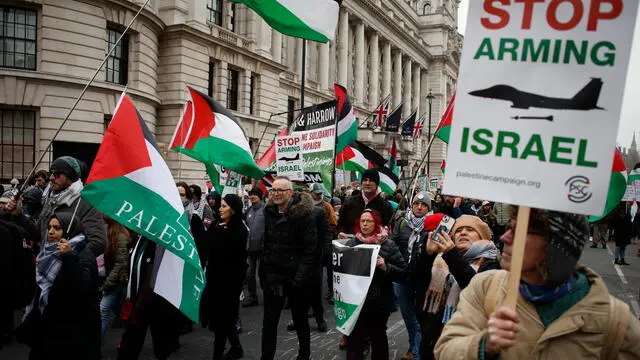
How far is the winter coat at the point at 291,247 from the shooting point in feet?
18.2

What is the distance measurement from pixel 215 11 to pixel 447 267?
2683cm

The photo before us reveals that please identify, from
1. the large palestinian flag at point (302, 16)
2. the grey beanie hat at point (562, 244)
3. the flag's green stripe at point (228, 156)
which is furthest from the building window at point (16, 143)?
the grey beanie hat at point (562, 244)

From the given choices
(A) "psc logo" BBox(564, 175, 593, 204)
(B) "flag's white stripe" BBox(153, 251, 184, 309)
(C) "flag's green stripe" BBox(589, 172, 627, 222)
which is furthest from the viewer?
(C) "flag's green stripe" BBox(589, 172, 627, 222)

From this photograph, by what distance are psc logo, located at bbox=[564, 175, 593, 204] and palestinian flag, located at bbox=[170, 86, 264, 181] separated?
5694 mm

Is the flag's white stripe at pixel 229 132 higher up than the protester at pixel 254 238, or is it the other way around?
the flag's white stripe at pixel 229 132

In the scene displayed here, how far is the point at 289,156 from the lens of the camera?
31.5 ft

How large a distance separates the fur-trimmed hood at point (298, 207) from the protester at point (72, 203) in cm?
172

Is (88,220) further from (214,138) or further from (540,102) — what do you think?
(540,102)

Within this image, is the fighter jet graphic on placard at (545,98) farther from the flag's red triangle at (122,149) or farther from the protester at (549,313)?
the flag's red triangle at (122,149)

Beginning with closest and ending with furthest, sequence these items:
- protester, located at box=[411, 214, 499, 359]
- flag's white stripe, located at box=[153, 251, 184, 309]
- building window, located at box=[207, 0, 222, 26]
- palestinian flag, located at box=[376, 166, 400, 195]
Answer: protester, located at box=[411, 214, 499, 359], flag's white stripe, located at box=[153, 251, 184, 309], palestinian flag, located at box=[376, 166, 400, 195], building window, located at box=[207, 0, 222, 26]

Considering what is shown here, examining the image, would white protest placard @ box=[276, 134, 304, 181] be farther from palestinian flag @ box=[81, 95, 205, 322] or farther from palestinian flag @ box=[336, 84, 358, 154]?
palestinian flag @ box=[81, 95, 205, 322]

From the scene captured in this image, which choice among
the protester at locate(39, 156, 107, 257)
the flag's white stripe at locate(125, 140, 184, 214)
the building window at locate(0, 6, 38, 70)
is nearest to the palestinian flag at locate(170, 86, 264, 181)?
the protester at locate(39, 156, 107, 257)

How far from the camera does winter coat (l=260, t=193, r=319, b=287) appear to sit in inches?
219

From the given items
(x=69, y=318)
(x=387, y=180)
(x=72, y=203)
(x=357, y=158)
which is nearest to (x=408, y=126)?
(x=357, y=158)
